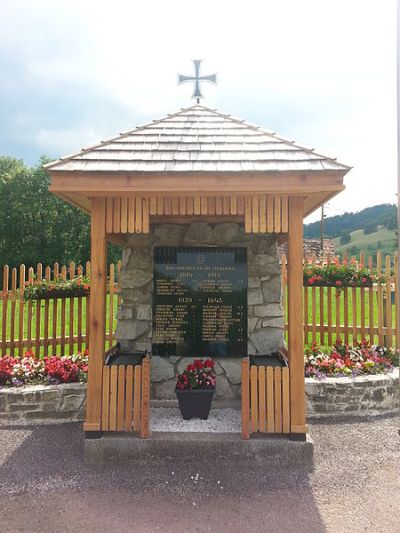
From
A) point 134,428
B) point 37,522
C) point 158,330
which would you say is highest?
point 158,330

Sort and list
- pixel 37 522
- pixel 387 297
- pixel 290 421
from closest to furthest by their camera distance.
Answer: pixel 37 522, pixel 290 421, pixel 387 297

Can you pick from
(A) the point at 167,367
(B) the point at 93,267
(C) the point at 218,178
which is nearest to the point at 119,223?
(B) the point at 93,267

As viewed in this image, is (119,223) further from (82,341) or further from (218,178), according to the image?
(82,341)

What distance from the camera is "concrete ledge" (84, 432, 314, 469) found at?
368 cm

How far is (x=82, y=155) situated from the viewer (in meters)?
3.88

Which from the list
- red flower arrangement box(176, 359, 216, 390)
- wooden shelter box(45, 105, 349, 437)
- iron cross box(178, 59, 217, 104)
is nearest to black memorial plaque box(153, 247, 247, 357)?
red flower arrangement box(176, 359, 216, 390)

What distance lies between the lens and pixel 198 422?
4.13 metres

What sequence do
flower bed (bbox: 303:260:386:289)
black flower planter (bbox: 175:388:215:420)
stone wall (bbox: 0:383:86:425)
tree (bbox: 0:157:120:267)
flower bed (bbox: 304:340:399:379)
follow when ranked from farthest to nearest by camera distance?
tree (bbox: 0:157:120:267) → flower bed (bbox: 303:260:386:289) → flower bed (bbox: 304:340:399:379) → stone wall (bbox: 0:383:86:425) → black flower planter (bbox: 175:388:215:420)

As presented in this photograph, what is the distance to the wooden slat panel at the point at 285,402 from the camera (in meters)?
3.74

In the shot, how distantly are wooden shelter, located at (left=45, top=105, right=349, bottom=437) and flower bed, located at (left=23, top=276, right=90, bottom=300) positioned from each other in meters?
2.63

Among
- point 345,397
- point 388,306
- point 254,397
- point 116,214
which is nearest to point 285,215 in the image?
point 116,214

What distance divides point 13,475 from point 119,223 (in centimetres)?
271

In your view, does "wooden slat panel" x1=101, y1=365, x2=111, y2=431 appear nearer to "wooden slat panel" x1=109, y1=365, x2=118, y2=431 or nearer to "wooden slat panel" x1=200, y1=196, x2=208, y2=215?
"wooden slat panel" x1=109, y1=365, x2=118, y2=431

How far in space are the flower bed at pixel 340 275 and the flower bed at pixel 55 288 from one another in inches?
159
